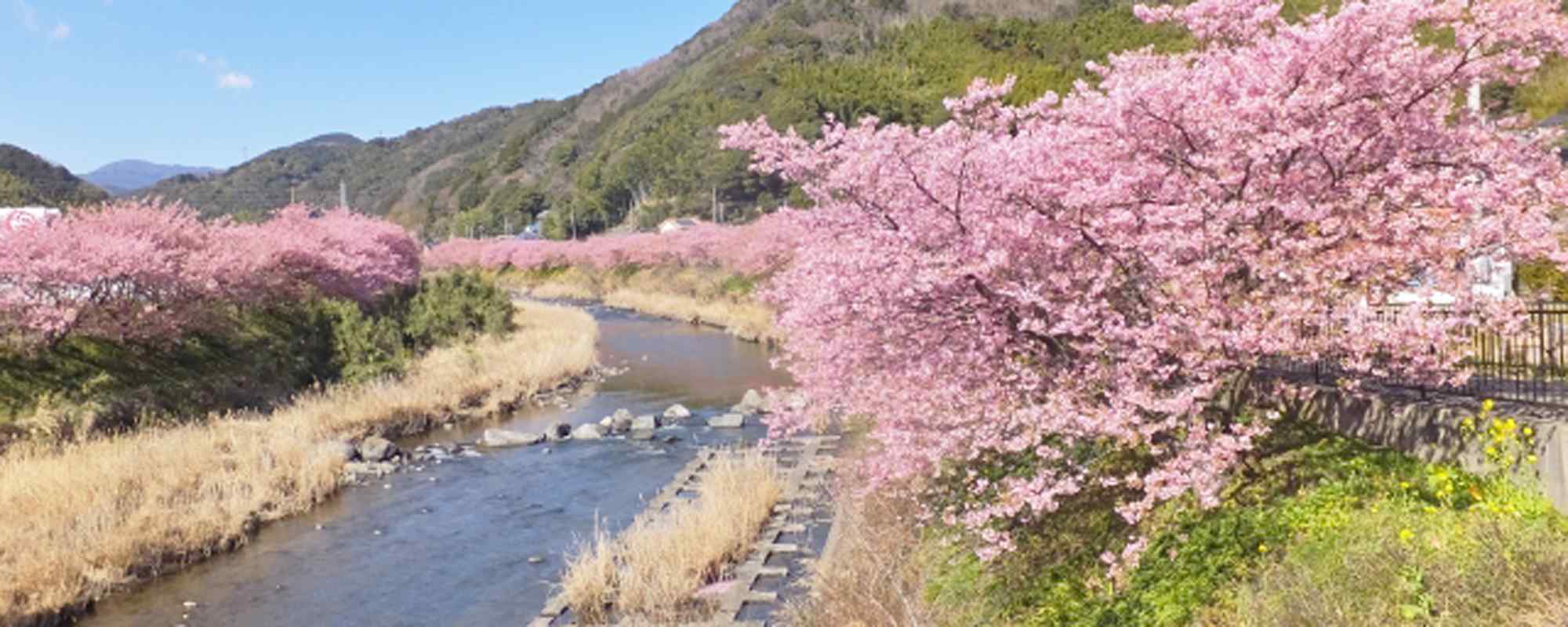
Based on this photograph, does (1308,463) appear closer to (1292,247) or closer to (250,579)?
(1292,247)

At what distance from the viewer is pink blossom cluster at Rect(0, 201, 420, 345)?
18.9 metres

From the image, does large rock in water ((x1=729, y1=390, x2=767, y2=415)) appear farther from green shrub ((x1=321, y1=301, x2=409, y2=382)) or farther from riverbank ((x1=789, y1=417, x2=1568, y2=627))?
riverbank ((x1=789, y1=417, x2=1568, y2=627))

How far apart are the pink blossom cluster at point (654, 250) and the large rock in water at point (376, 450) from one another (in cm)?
1021

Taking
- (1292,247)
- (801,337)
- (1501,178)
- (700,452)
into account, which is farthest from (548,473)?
(1501,178)

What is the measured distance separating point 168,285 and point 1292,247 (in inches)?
832

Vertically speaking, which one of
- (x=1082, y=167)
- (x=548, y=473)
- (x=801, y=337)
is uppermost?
(x=1082, y=167)

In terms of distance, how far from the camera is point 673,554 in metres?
11.7

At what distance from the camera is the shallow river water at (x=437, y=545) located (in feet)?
38.5

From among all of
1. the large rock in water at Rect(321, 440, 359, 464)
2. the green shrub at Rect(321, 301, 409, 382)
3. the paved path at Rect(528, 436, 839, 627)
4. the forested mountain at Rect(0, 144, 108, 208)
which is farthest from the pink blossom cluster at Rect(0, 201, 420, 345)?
the forested mountain at Rect(0, 144, 108, 208)

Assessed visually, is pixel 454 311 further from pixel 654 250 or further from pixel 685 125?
pixel 685 125

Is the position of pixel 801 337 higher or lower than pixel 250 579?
higher

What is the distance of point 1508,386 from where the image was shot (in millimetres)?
10141

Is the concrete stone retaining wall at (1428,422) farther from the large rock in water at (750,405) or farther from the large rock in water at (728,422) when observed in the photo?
the large rock in water at (750,405)

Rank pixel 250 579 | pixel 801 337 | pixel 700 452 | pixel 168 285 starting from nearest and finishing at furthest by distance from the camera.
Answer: pixel 801 337 → pixel 250 579 → pixel 700 452 → pixel 168 285
